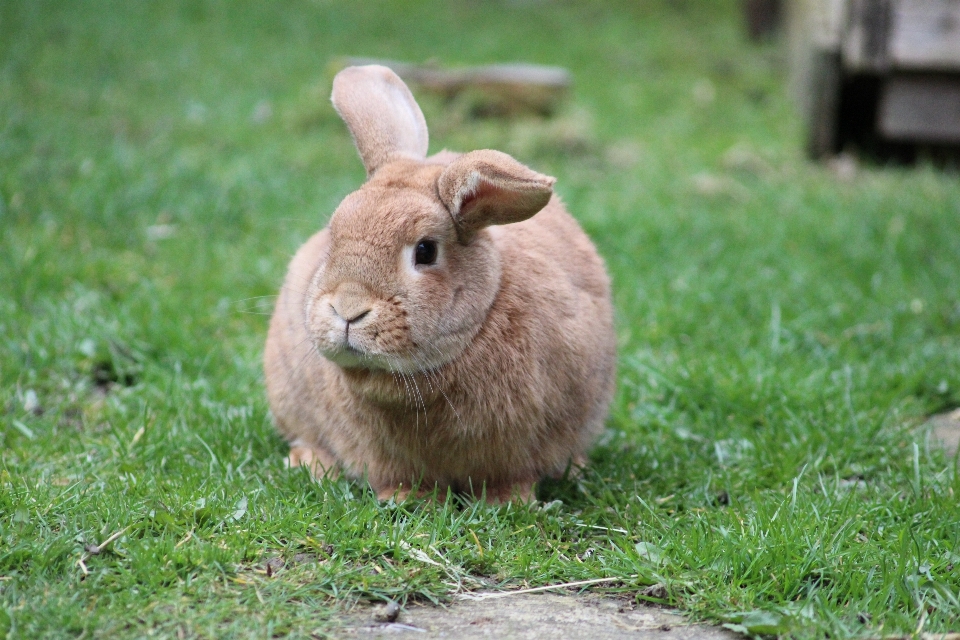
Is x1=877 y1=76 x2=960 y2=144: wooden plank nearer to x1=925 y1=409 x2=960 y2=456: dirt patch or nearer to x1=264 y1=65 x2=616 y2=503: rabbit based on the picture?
x1=925 y1=409 x2=960 y2=456: dirt patch

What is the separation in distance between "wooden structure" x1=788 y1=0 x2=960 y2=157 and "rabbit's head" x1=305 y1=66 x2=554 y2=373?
494 centimetres

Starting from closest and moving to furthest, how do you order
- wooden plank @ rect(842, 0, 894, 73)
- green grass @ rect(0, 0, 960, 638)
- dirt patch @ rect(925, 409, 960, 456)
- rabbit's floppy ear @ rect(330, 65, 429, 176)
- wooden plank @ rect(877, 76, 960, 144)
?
1. green grass @ rect(0, 0, 960, 638)
2. rabbit's floppy ear @ rect(330, 65, 429, 176)
3. dirt patch @ rect(925, 409, 960, 456)
4. wooden plank @ rect(842, 0, 894, 73)
5. wooden plank @ rect(877, 76, 960, 144)

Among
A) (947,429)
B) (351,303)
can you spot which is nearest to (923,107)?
(947,429)

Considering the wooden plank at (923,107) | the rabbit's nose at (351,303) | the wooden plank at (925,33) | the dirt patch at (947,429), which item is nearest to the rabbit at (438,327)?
the rabbit's nose at (351,303)

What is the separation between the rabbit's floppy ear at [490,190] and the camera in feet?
8.75

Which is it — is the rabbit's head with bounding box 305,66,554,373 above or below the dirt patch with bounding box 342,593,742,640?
above

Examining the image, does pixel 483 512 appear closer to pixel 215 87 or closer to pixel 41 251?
pixel 41 251

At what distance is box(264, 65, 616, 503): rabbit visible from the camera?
2699mm

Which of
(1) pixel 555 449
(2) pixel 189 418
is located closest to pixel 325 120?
(2) pixel 189 418

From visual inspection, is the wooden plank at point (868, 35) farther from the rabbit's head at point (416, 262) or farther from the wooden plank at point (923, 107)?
the rabbit's head at point (416, 262)

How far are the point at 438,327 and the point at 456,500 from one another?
640 millimetres

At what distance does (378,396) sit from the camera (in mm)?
2865

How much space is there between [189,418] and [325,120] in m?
5.19

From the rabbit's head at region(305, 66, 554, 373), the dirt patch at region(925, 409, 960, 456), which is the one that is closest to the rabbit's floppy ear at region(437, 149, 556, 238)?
the rabbit's head at region(305, 66, 554, 373)
